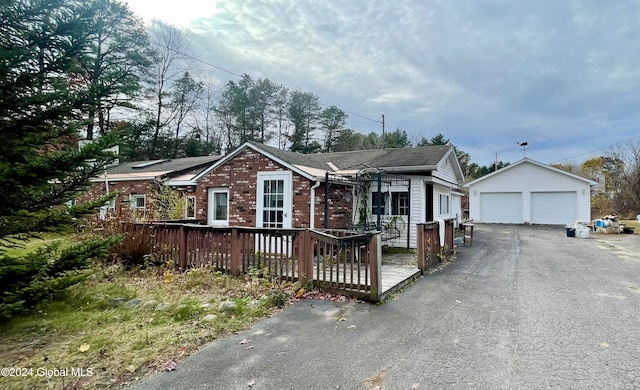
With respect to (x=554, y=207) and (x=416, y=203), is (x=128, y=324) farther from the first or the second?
(x=554, y=207)

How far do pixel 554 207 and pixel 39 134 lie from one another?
26288 mm

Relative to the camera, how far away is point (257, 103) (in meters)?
31.8

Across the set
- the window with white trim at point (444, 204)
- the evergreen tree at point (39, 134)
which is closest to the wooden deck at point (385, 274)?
the evergreen tree at point (39, 134)

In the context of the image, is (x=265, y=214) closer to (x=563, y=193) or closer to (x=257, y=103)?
(x=563, y=193)

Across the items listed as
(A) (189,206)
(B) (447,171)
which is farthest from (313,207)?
(B) (447,171)

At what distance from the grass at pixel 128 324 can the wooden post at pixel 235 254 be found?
192 mm

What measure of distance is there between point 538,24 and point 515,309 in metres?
11.2

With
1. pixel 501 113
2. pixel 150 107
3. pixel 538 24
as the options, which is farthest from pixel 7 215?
pixel 150 107

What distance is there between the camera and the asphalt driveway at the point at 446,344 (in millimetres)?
3107

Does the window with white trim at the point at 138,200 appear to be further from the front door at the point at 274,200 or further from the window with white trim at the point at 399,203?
the window with white trim at the point at 399,203

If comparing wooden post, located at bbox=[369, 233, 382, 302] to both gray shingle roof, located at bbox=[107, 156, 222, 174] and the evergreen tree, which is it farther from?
gray shingle roof, located at bbox=[107, 156, 222, 174]

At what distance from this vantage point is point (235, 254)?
6801 mm

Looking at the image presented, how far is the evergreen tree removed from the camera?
4.04 m

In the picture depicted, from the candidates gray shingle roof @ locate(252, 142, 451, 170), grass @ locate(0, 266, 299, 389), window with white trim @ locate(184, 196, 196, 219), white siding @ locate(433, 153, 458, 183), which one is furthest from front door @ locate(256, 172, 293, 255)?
white siding @ locate(433, 153, 458, 183)
